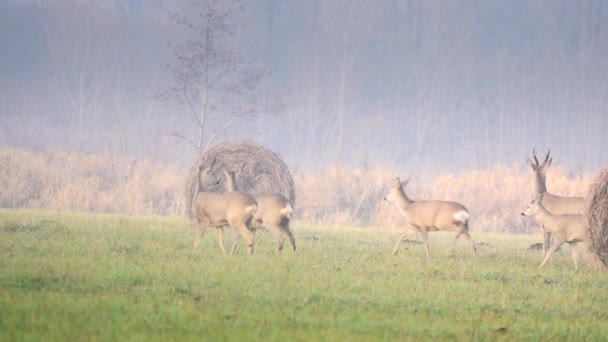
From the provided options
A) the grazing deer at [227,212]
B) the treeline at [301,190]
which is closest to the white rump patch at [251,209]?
the grazing deer at [227,212]

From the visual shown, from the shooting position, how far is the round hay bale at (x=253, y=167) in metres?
24.5

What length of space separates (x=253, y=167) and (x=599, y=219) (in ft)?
31.2

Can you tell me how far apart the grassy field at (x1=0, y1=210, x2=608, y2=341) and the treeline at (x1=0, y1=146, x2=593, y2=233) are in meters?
12.6

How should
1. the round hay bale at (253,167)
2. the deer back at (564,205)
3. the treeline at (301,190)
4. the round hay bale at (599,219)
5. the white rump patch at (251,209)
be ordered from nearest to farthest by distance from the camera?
1. the white rump patch at (251,209)
2. the round hay bale at (599,219)
3. the deer back at (564,205)
4. the round hay bale at (253,167)
5. the treeline at (301,190)

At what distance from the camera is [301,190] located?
112 feet

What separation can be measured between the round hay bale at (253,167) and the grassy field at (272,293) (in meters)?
5.36

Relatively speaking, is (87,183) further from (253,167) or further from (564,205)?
(564,205)

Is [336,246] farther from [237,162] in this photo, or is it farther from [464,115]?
[464,115]

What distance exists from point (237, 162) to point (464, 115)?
195 feet

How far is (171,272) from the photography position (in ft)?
45.2

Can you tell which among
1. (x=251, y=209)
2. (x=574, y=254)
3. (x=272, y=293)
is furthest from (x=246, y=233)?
(x=574, y=254)

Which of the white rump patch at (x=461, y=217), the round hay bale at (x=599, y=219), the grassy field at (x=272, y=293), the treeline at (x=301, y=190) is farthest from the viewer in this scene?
the treeline at (x=301, y=190)

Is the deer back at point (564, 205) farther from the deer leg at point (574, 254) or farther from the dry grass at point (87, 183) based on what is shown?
the dry grass at point (87, 183)

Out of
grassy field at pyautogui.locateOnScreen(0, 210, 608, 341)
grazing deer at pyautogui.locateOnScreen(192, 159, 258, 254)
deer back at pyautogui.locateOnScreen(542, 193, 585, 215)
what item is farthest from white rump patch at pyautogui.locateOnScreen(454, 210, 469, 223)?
grazing deer at pyautogui.locateOnScreen(192, 159, 258, 254)
